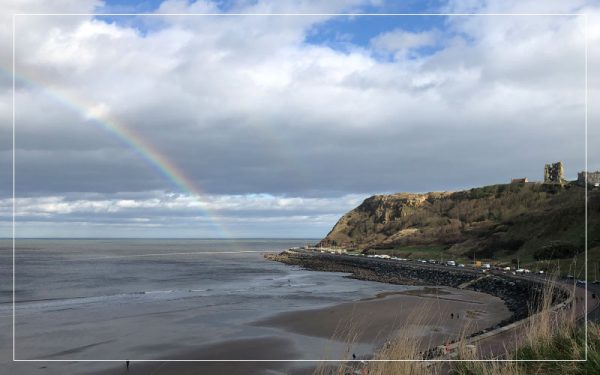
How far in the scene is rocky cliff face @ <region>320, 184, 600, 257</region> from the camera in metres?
67.7

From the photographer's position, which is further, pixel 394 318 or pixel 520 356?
pixel 394 318

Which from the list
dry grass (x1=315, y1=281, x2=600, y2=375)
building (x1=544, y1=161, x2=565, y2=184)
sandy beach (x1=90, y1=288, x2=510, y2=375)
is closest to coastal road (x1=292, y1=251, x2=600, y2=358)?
dry grass (x1=315, y1=281, x2=600, y2=375)

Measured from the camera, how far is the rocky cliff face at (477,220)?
222 feet

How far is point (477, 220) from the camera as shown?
338 ft

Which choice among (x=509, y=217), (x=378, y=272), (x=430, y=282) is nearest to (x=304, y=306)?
(x=430, y=282)

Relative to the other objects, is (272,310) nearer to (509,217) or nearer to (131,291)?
(131,291)

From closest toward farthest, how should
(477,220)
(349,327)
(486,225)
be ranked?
1. (349,327)
2. (486,225)
3. (477,220)

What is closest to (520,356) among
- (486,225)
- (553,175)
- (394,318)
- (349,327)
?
(349,327)

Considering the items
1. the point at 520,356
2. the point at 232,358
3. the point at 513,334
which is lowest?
the point at 232,358

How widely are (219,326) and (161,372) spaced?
1001 cm

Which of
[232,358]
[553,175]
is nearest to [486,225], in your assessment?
[553,175]

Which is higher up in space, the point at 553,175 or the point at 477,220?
the point at 553,175

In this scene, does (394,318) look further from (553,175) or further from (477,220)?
(553,175)

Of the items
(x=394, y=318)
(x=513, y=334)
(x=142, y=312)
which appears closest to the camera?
(x=513, y=334)
